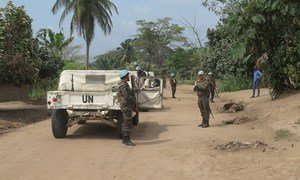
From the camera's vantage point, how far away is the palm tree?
4461cm

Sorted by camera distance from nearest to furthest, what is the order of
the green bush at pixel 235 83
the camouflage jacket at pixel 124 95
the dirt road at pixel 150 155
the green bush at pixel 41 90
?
the dirt road at pixel 150 155
the camouflage jacket at pixel 124 95
the green bush at pixel 41 90
the green bush at pixel 235 83

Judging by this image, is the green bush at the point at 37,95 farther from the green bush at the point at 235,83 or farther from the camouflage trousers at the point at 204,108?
the camouflage trousers at the point at 204,108

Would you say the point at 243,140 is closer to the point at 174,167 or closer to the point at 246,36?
the point at 174,167

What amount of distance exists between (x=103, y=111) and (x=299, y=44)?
8.91 metres

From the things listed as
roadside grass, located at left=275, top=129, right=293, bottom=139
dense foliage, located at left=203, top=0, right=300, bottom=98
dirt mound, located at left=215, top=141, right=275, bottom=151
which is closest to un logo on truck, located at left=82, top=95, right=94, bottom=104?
dirt mound, located at left=215, top=141, right=275, bottom=151

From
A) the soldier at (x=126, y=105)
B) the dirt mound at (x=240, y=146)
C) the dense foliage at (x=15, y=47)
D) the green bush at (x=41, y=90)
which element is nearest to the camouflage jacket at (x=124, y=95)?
the soldier at (x=126, y=105)

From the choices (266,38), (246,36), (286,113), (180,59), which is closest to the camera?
(286,113)

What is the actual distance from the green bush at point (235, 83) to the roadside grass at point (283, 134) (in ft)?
70.2

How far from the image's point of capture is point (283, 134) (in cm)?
1106

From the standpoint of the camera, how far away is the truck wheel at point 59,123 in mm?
11180

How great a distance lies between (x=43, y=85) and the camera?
108 feet

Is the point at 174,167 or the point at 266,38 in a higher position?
the point at 266,38

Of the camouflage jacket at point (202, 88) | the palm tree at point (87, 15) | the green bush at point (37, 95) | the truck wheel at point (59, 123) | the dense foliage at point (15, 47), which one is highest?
the palm tree at point (87, 15)

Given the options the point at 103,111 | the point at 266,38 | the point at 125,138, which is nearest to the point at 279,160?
the point at 125,138
